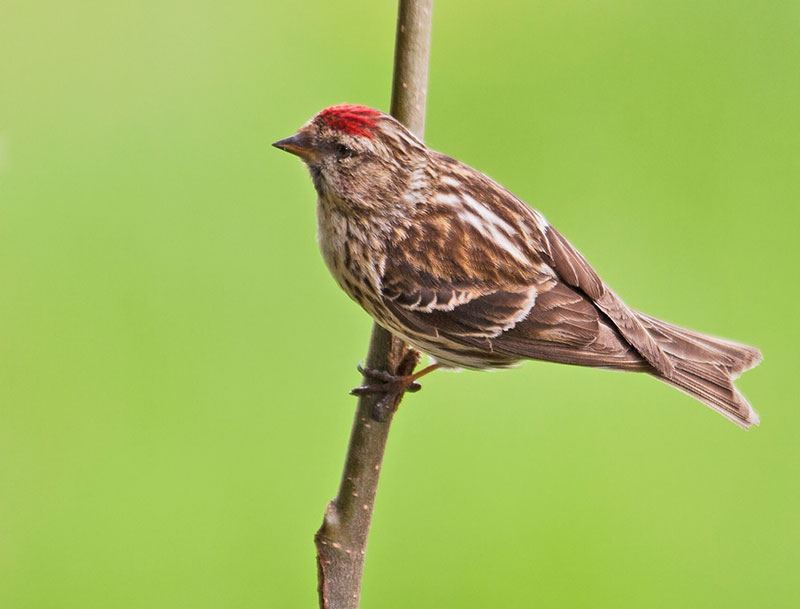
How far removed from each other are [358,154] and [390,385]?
660 mm

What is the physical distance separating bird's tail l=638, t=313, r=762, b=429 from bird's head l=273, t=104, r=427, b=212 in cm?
97

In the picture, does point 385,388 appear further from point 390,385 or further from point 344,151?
point 344,151

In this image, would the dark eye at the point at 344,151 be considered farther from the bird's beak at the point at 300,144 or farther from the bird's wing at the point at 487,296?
the bird's wing at the point at 487,296

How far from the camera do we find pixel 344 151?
3098 millimetres

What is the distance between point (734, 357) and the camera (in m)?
3.46

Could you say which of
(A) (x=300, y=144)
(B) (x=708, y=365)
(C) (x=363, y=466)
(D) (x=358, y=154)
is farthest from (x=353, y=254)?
(B) (x=708, y=365)

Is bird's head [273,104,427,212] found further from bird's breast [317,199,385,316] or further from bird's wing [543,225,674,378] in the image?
bird's wing [543,225,674,378]

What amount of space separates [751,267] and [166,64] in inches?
125

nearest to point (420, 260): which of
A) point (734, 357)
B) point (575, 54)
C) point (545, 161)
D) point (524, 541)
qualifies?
point (734, 357)

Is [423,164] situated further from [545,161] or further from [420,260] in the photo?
[545,161]

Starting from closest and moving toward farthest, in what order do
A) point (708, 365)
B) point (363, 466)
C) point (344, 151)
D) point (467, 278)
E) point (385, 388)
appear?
point (363, 466), point (385, 388), point (344, 151), point (467, 278), point (708, 365)

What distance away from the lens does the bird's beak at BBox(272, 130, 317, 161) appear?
296 centimetres

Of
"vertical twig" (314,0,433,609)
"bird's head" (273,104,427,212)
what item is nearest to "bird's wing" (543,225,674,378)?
"bird's head" (273,104,427,212)

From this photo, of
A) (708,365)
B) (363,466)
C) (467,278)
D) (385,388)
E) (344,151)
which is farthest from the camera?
(708,365)
